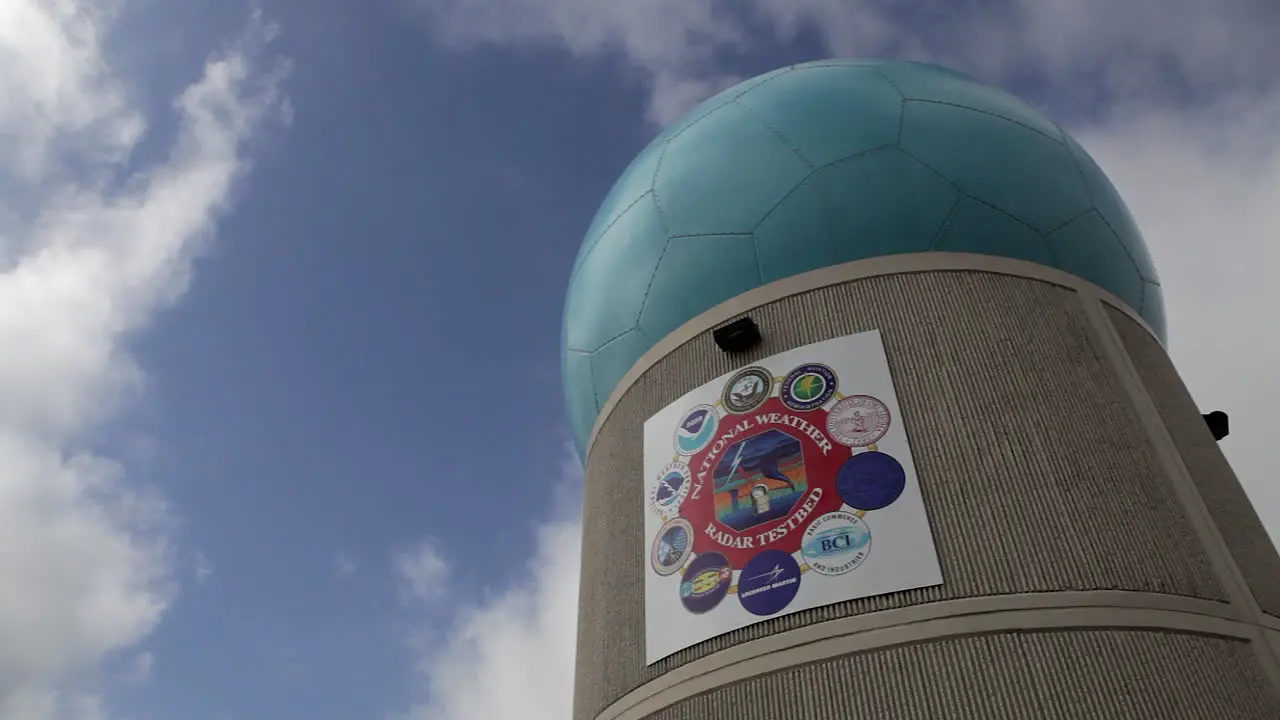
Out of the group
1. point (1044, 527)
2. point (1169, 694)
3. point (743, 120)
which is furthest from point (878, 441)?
point (743, 120)

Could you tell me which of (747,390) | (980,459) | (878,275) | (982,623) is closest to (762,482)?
(747,390)

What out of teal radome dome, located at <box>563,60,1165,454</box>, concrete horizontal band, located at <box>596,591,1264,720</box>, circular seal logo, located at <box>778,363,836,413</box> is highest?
teal radome dome, located at <box>563,60,1165,454</box>

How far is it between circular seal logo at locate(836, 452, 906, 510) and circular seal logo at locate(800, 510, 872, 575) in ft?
0.55

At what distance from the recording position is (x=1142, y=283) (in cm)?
1046

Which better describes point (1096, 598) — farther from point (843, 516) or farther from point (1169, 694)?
point (843, 516)

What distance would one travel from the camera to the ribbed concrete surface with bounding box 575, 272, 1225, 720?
7.08 metres

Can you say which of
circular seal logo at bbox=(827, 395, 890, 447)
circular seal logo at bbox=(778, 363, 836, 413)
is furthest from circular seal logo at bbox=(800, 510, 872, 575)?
circular seal logo at bbox=(778, 363, 836, 413)

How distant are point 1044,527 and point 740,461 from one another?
2.49 metres

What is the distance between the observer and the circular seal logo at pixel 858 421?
313 inches

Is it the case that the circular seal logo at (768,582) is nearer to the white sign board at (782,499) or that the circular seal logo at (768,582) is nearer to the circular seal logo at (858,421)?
the white sign board at (782,499)

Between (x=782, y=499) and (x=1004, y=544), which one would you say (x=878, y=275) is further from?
(x=1004, y=544)

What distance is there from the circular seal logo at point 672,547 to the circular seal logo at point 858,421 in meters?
1.54

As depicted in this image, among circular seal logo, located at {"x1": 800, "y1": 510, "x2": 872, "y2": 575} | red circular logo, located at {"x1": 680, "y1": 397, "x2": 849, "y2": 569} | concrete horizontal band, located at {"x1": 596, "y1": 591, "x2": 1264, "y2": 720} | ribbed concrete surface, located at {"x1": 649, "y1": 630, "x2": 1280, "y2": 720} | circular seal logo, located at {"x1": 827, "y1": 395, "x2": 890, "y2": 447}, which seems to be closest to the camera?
ribbed concrete surface, located at {"x1": 649, "y1": 630, "x2": 1280, "y2": 720}

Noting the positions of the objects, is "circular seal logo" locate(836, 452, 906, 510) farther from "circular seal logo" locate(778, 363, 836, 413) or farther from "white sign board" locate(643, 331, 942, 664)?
"circular seal logo" locate(778, 363, 836, 413)
